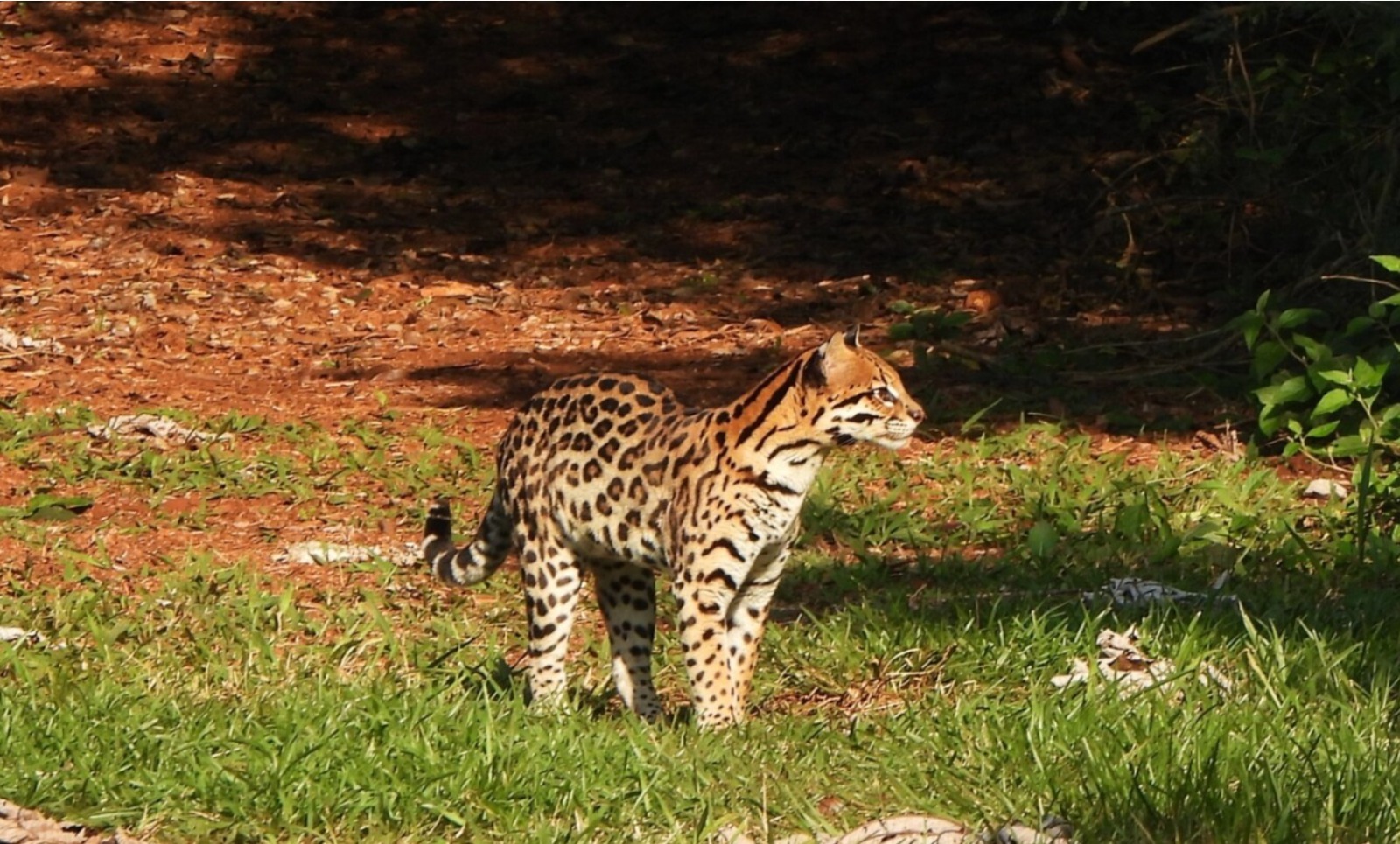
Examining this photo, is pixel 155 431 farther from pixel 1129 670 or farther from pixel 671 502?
pixel 1129 670

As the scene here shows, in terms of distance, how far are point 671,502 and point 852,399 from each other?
663mm

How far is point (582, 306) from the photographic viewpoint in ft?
44.0

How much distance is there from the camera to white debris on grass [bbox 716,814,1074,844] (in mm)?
4820

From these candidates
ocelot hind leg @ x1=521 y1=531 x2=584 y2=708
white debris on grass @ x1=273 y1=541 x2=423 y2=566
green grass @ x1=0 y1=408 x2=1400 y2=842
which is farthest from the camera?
white debris on grass @ x1=273 y1=541 x2=423 y2=566

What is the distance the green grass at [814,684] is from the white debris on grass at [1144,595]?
97mm

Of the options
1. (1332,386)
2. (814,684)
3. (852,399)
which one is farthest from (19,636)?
(1332,386)

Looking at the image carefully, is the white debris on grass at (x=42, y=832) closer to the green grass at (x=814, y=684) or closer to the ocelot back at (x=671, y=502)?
the green grass at (x=814, y=684)

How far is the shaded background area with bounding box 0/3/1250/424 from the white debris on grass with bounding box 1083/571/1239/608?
3.16 metres

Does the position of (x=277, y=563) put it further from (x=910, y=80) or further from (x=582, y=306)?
(x=910, y=80)

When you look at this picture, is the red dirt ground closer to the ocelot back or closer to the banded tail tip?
the banded tail tip

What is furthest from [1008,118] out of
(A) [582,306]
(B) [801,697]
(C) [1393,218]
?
(B) [801,697]

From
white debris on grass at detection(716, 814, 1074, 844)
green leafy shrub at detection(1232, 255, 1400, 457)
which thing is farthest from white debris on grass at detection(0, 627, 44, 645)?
green leafy shrub at detection(1232, 255, 1400, 457)

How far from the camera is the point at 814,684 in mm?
6965

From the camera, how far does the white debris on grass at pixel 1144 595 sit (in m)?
7.24
